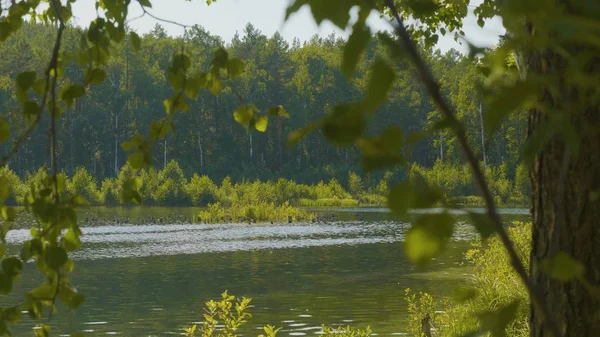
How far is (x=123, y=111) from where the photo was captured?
61.1 m

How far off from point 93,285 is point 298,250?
6815 millimetres

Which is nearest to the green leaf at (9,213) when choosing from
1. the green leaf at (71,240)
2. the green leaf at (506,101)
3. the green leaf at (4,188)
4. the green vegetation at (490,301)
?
the green leaf at (4,188)

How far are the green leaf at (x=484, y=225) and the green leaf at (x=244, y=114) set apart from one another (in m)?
1.20

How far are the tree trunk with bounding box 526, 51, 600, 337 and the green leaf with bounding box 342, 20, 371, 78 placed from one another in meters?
1.08

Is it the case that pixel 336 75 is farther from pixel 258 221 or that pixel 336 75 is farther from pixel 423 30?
pixel 423 30

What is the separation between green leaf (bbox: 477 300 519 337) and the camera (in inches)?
23.5

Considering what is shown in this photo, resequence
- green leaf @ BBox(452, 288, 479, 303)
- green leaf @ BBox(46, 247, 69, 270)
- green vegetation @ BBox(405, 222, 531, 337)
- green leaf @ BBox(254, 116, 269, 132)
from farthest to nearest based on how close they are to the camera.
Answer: green vegetation @ BBox(405, 222, 531, 337) < green leaf @ BBox(254, 116, 269, 132) < green leaf @ BBox(46, 247, 69, 270) < green leaf @ BBox(452, 288, 479, 303)

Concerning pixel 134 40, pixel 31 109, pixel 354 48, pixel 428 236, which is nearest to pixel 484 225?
pixel 428 236

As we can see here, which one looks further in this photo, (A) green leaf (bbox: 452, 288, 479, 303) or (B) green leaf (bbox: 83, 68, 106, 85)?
(B) green leaf (bbox: 83, 68, 106, 85)

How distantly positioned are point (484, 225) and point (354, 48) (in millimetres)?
143

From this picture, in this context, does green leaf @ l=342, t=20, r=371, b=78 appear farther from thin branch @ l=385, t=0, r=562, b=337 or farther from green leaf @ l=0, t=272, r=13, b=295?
green leaf @ l=0, t=272, r=13, b=295

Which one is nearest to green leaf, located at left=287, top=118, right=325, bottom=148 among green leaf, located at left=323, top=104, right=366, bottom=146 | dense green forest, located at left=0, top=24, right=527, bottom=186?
green leaf, located at left=323, top=104, right=366, bottom=146

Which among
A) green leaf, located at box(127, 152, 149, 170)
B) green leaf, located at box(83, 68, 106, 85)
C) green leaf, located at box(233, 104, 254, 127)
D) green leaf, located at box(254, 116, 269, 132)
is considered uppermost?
green leaf, located at box(83, 68, 106, 85)

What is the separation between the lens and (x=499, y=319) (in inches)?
23.5
